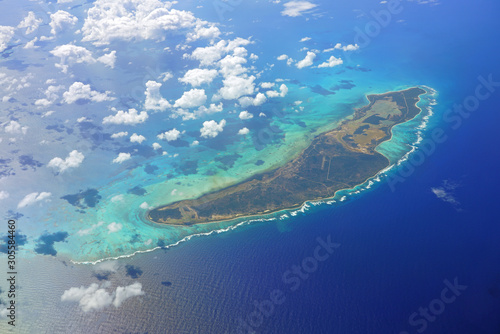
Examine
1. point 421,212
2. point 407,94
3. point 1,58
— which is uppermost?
point 1,58

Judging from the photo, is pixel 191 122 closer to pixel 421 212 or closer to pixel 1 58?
pixel 421 212

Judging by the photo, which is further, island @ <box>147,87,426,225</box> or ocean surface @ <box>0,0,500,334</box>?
island @ <box>147,87,426,225</box>

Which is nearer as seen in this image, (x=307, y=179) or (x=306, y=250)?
(x=306, y=250)

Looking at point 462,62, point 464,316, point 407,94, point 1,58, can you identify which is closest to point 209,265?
point 464,316

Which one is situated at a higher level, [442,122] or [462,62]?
[462,62]
